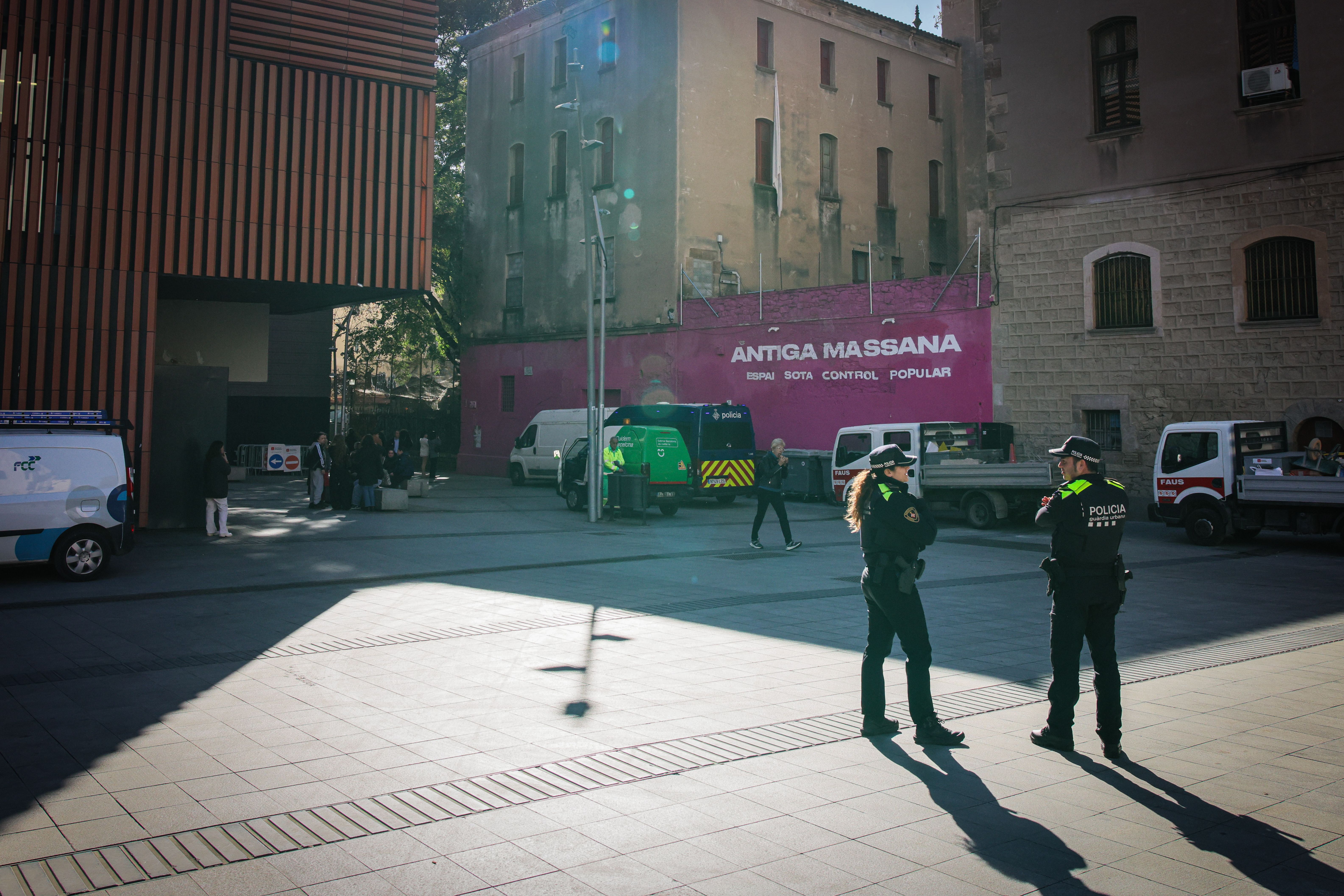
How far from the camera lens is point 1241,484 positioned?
16344mm

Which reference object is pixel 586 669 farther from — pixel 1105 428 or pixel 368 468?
pixel 1105 428

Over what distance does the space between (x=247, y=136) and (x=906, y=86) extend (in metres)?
25.1

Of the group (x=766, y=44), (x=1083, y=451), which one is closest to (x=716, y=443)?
(x=766, y=44)

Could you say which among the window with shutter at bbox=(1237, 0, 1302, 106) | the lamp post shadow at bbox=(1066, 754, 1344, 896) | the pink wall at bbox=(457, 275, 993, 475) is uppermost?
the window with shutter at bbox=(1237, 0, 1302, 106)

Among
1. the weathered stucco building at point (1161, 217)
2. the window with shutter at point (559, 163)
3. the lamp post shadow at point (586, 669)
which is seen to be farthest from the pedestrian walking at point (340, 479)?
the window with shutter at point (559, 163)

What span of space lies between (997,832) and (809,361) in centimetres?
2313

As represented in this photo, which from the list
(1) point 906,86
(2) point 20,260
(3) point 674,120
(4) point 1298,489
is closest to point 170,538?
(2) point 20,260

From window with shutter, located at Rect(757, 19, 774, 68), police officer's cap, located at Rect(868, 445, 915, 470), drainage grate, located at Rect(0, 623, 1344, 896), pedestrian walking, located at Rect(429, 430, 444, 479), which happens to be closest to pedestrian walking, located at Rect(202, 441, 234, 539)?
drainage grate, located at Rect(0, 623, 1344, 896)

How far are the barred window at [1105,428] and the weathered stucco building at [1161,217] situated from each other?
Result: 0.05m

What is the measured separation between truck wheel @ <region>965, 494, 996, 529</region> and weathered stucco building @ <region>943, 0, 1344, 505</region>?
166 inches

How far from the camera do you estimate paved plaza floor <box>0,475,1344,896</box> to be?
4.27 m

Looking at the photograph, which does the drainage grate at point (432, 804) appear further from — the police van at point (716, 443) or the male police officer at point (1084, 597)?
the police van at point (716, 443)

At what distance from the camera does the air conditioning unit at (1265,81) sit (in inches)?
786

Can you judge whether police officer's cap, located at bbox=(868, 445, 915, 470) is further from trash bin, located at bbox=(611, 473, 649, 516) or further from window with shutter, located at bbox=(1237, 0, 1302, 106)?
window with shutter, located at bbox=(1237, 0, 1302, 106)
